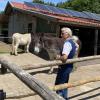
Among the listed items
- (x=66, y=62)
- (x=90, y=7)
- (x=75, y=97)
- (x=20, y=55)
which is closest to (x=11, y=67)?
(x=66, y=62)

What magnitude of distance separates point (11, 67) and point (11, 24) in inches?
913

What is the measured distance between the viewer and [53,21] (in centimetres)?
1741

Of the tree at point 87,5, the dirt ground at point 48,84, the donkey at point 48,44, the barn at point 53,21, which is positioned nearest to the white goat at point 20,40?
Result: the donkey at point 48,44

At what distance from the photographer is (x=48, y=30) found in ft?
66.1

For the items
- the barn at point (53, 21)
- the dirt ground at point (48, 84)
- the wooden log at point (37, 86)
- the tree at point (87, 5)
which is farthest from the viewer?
the tree at point (87, 5)

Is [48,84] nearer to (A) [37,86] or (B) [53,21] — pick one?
(A) [37,86]

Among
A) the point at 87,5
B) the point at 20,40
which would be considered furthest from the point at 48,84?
the point at 87,5

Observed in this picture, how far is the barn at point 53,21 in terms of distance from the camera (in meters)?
18.4

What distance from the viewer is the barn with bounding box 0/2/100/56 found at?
18359 millimetres

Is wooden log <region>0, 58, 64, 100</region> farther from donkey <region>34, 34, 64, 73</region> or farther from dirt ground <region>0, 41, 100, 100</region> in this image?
donkey <region>34, 34, 64, 73</region>

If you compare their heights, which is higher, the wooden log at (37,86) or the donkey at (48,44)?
the wooden log at (37,86)

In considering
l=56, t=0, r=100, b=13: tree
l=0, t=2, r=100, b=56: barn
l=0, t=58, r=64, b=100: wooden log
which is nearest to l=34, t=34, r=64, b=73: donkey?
l=0, t=2, r=100, b=56: barn

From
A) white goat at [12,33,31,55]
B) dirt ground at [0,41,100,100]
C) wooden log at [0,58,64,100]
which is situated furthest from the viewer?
white goat at [12,33,31,55]

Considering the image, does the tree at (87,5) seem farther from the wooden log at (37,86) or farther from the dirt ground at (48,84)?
the wooden log at (37,86)
